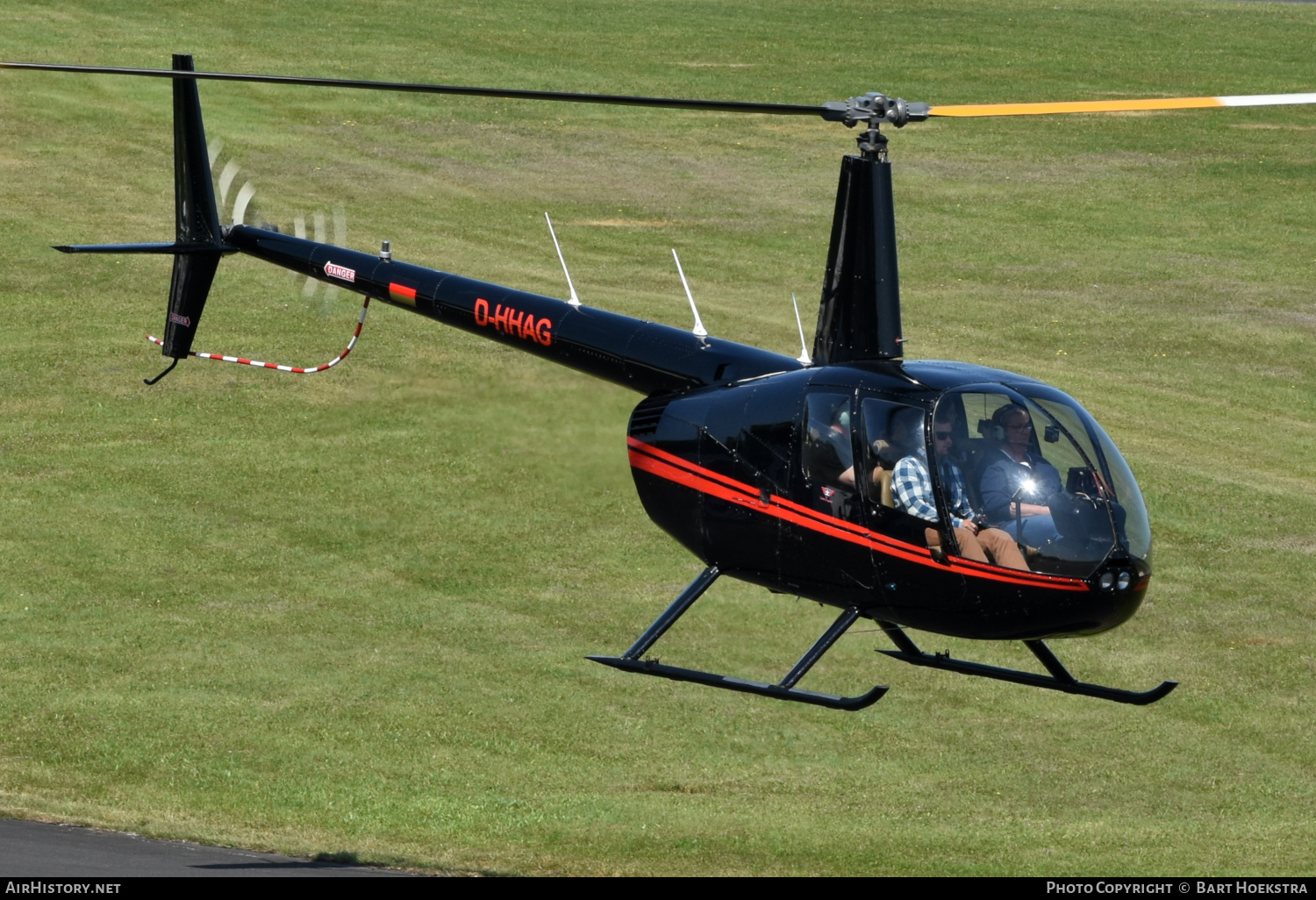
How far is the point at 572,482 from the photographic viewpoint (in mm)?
16125

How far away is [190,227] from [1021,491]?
10767 mm

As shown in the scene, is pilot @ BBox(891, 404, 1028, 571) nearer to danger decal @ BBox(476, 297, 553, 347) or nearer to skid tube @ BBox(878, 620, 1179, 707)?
skid tube @ BBox(878, 620, 1179, 707)

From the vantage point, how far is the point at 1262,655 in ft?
70.5

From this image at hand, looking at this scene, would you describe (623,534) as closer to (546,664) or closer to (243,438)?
(546,664)

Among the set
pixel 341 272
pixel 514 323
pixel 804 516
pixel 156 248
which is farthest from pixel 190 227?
pixel 804 516

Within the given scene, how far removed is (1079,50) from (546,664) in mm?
38319

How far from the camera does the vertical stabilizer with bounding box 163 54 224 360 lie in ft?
60.1

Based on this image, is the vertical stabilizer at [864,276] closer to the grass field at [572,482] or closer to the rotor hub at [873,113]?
the rotor hub at [873,113]

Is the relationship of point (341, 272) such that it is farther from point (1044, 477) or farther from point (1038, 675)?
point (1044, 477)

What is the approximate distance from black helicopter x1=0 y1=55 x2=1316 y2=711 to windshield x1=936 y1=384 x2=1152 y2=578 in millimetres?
12

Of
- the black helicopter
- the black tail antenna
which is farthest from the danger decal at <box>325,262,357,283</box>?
the black helicopter

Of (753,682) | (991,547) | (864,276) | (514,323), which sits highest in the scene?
(864,276)

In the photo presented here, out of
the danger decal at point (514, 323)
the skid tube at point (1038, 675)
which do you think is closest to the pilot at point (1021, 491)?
the skid tube at point (1038, 675)

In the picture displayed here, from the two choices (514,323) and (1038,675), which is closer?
(1038,675)
